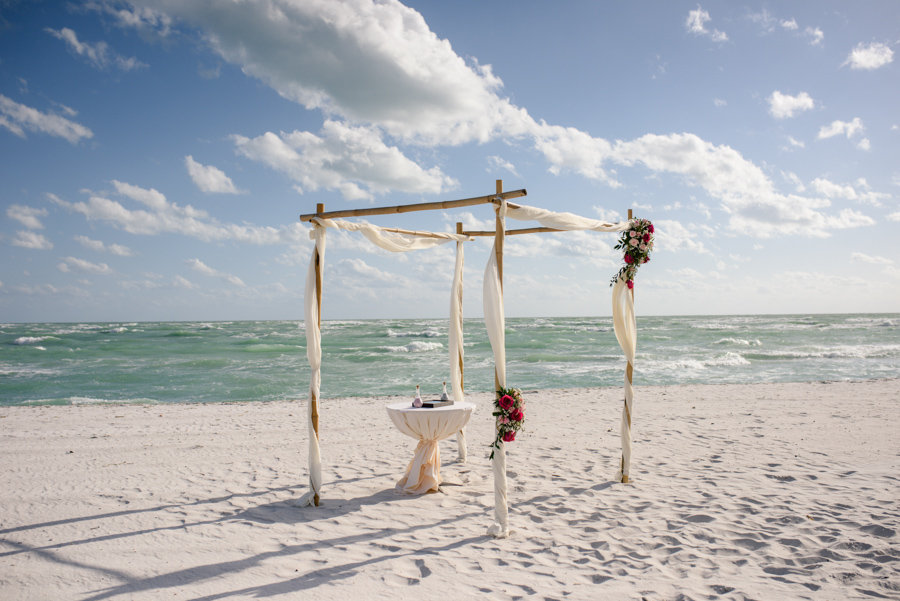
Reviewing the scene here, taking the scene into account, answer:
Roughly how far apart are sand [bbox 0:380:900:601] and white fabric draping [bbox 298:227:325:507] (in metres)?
0.22

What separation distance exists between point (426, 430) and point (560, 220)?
222 centimetres

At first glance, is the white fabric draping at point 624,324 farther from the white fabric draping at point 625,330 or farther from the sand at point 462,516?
the sand at point 462,516

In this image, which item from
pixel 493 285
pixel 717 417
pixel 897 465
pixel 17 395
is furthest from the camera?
pixel 17 395

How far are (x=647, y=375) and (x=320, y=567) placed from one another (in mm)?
13997

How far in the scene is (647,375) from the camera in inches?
615

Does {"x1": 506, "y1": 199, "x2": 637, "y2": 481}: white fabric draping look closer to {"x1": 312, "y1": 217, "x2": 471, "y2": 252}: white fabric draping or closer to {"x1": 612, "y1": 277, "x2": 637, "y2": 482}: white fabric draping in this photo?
{"x1": 612, "y1": 277, "x2": 637, "y2": 482}: white fabric draping

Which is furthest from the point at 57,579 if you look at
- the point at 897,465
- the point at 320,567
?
the point at 897,465

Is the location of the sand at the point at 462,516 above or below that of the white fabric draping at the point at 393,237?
below

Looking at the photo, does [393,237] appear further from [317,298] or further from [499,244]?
[499,244]

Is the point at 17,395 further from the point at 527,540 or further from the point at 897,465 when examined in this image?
the point at 897,465

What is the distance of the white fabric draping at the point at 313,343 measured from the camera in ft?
14.9

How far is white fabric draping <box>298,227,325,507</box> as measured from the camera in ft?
14.9

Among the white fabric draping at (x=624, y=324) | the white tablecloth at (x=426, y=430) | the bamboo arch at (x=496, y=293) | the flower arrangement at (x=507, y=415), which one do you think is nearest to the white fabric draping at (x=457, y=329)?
the bamboo arch at (x=496, y=293)

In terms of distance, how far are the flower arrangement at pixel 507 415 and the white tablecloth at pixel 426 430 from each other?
864 millimetres
